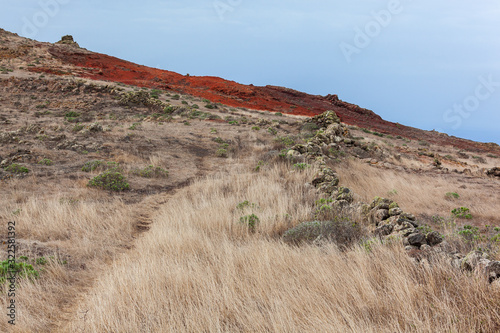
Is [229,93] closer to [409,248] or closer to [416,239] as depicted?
[416,239]

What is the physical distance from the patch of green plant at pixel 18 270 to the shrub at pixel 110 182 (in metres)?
4.77

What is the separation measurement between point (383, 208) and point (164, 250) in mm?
4217

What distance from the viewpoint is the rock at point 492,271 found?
3.01m

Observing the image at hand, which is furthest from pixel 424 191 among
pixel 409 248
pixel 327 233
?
pixel 409 248

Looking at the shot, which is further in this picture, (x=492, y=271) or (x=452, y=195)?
(x=452, y=195)

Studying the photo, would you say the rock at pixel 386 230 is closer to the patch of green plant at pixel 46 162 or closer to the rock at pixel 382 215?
the rock at pixel 382 215

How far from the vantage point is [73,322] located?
10.7 feet

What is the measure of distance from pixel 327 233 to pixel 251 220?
5.19ft

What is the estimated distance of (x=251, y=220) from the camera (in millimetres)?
5984

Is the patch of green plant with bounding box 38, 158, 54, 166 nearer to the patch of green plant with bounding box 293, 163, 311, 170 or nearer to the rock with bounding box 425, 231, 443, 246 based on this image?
the patch of green plant with bounding box 293, 163, 311, 170

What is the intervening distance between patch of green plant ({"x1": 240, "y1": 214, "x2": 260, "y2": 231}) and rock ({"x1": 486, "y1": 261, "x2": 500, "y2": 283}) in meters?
3.57

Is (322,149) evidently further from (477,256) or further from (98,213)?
(477,256)

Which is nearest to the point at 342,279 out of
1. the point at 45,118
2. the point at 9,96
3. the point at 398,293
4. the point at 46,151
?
the point at 398,293

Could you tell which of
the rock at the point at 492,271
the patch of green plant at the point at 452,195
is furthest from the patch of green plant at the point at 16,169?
the patch of green plant at the point at 452,195
